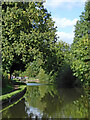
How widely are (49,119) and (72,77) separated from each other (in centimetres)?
4227

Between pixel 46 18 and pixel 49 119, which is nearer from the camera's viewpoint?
pixel 49 119

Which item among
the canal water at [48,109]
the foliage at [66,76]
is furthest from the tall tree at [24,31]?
Answer: the foliage at [66,76]

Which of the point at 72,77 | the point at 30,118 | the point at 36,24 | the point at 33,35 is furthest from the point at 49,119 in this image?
the point at 72,77

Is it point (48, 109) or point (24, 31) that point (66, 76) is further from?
point (48, 109)

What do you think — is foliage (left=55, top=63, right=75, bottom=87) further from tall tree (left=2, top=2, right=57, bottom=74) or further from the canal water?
the canal water

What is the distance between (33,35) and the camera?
27.5 meters

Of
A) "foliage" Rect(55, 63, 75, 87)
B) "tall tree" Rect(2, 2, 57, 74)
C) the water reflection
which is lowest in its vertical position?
the water reflection

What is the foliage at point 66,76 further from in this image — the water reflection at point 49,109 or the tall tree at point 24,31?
the water reflection at point 49,109

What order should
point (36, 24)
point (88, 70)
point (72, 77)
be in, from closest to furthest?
point (36, 24)
point (88, 70)
point (72, 77)

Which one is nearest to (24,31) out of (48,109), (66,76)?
(48,109)

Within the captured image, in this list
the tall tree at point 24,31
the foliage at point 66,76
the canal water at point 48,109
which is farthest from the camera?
the foliage at point 66,76

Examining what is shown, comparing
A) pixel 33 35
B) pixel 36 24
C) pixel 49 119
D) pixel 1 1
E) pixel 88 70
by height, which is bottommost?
pixel 49 119

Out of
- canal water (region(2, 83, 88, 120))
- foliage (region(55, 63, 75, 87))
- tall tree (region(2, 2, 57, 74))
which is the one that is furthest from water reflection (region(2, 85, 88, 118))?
foliage (region(55, 63, 75, 87))

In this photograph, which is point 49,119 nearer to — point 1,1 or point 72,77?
point 1,1
